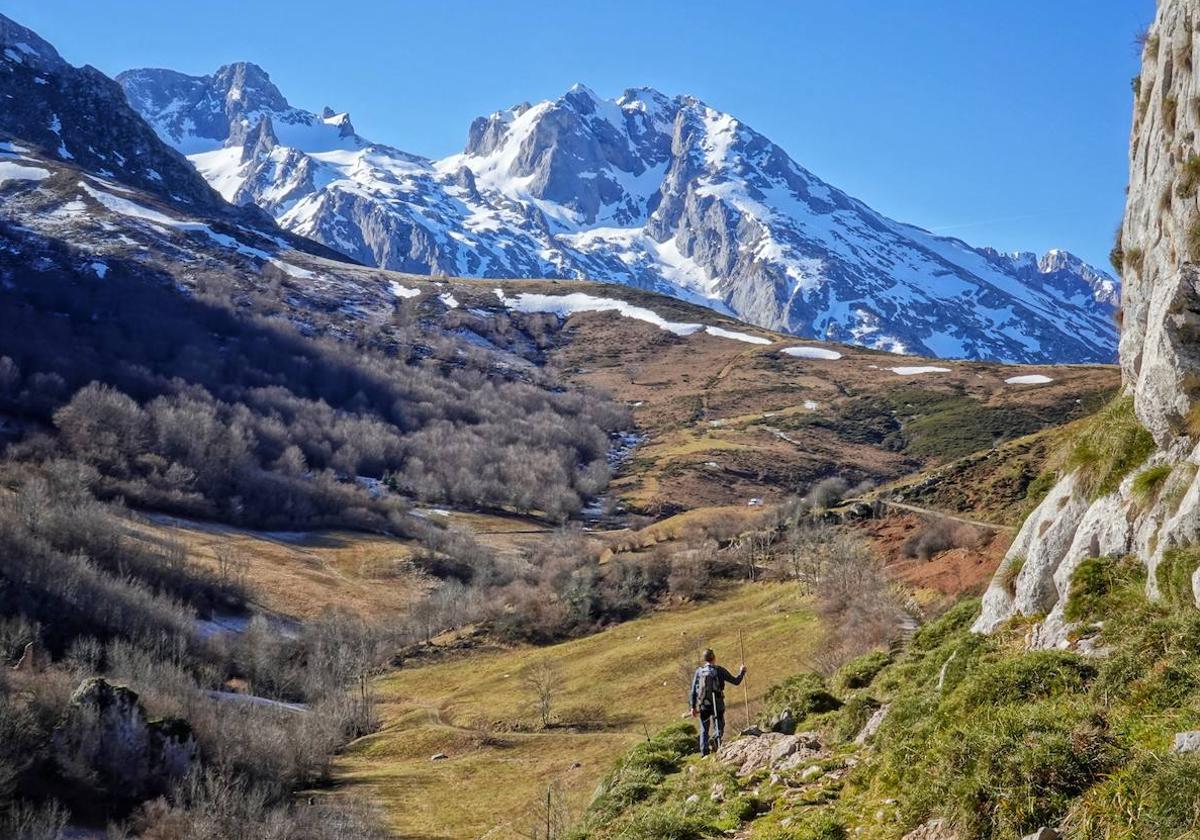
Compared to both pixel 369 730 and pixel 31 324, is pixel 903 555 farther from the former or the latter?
pixel 31 324

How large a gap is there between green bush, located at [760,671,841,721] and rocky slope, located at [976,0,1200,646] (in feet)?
12.8

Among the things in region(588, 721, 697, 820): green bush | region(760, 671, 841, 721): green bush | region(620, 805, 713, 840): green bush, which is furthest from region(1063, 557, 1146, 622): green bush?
region(588, 721, 697, 820): green bush

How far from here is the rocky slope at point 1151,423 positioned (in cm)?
1362

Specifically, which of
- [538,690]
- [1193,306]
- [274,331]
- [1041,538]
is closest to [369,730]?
[538,690]

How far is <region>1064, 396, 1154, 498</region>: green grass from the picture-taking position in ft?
49.9

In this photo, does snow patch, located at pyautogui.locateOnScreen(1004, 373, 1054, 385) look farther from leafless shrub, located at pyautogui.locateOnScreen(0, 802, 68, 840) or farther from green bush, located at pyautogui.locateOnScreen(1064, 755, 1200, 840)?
green bush, located at pyautogui.locateOnScreen(1064, 755, 1200, 840)

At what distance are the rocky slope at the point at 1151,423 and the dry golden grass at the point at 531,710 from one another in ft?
46.8

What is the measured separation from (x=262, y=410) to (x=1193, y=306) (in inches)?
6258

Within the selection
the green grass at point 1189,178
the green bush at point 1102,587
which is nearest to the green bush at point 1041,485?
the green grass at point 1189,178

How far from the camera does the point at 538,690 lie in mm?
49281

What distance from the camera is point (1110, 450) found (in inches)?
617

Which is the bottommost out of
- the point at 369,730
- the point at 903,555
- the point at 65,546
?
the point at 369,730

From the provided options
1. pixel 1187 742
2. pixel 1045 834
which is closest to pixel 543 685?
pixel 1045 834

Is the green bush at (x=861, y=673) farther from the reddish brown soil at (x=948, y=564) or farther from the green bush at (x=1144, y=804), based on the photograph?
the green bush at (x=1144, y=804)
